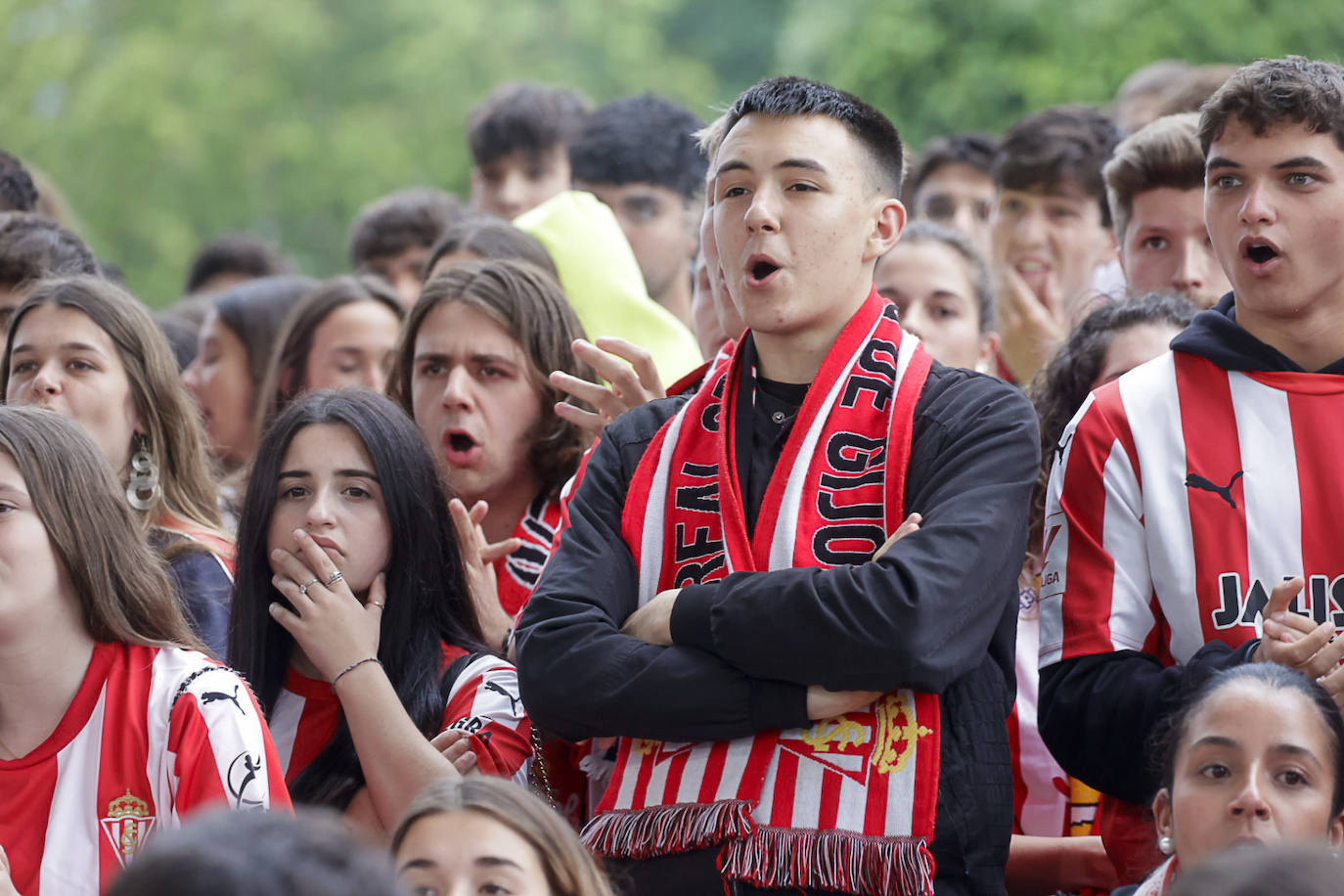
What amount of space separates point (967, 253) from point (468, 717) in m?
2.81

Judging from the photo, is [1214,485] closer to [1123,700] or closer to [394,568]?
[1123,700]

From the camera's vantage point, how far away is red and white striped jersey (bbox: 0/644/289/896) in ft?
11.3

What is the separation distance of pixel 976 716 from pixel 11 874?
1.94 metres

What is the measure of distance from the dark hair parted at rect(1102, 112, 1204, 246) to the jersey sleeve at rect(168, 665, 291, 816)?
3207 mm

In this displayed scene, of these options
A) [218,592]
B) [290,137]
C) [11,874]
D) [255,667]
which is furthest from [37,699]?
[290,137]

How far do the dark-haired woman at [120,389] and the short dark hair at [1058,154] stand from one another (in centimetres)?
355

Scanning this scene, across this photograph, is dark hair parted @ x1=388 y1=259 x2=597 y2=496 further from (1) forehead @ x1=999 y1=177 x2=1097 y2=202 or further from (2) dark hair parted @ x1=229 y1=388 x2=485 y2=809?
(1) forehead @ x1=999 y1=177 x2=1097 y2=202

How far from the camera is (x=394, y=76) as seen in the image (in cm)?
2069

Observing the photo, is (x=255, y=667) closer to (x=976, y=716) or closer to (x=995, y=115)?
(x=976, y=716)

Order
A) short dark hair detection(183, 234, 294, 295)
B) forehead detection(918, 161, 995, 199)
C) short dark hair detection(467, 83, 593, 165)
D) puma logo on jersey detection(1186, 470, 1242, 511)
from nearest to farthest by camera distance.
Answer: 1. puma logo on jersey detection(1186, 470, 1242, 511)
2. short dark hair detection(467, 83, 593, 165)
3. forehead detection(918, 161, 995, 199)
4. short dark hair detection(183, 234, 294, 295)

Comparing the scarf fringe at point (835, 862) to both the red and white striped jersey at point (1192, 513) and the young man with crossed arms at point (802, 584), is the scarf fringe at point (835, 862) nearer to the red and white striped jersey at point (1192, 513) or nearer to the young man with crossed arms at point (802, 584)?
the young man with crossed arms at point (802, 584)

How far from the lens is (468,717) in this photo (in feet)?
13.2

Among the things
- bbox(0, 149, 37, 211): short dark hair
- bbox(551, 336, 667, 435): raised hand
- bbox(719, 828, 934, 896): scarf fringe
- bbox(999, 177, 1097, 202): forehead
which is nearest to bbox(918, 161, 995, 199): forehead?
bbox(999, 177, 1097, 202): forehead

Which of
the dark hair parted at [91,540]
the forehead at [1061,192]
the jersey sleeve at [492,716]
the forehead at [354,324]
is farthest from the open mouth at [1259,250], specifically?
the forehead at [354,324]
